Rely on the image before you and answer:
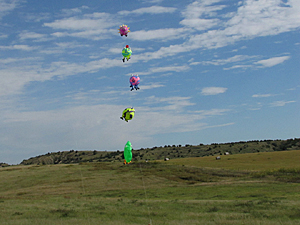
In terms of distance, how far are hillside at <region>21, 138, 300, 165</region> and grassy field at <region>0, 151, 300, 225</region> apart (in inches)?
1443

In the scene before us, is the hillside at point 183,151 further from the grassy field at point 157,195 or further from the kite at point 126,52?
the kite at point 126,52

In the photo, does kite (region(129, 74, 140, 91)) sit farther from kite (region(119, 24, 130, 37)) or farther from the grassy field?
the grassy field

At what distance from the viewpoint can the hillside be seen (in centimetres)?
13262

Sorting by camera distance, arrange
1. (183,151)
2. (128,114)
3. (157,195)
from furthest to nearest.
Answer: (183,151) < (157,195) < (128,114)

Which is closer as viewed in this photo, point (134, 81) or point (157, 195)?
point (134, 81)

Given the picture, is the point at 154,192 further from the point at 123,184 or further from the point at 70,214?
the point at 70,214

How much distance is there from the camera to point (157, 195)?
51.2 meters

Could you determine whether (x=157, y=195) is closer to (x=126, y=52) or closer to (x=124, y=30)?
(x=126, y=52)

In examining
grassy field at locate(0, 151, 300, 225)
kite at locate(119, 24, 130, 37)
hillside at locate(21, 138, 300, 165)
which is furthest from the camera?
hillside at locate(21, 138, 300, 165)

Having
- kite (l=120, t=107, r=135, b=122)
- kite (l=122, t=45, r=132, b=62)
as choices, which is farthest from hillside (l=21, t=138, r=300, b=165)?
kite (l=120, t=107, r=135, b=122)

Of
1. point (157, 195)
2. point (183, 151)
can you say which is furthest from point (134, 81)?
point (183, 151)

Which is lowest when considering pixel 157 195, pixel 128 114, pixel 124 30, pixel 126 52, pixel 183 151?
pixel 157 195

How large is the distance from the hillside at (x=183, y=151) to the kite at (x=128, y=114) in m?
95.0

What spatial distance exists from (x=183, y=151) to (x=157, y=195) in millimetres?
94044
